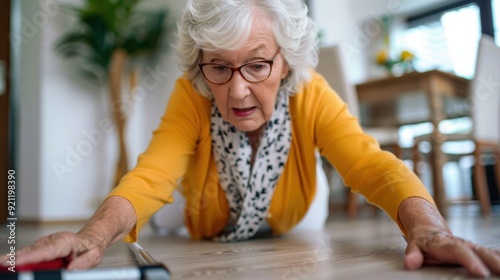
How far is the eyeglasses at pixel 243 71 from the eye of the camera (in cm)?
97

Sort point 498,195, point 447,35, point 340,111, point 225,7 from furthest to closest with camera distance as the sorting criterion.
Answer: point 447,35 < point 498,195 < point 340,111 < point 225,7

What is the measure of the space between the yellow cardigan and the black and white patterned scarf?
2cm

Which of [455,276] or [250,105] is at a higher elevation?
[250,105]

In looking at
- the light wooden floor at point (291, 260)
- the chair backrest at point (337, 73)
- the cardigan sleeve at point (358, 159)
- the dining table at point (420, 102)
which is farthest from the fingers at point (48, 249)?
the dining table at point (420, 102)

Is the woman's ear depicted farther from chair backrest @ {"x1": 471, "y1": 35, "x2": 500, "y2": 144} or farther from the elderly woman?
chair backrest @ {"x1": 471, "y1": 35, "x2": 500, "y2": 144}

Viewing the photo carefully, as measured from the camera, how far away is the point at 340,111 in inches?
43.3

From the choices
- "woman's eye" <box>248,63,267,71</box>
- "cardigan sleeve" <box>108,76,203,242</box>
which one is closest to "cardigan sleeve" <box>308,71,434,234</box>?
"woman's eye" <box>248,63,267,71</box>

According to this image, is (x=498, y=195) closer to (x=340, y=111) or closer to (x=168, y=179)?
(x=340, y=111)

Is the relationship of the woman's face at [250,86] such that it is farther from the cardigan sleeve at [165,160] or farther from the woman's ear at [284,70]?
the cardigan sleeve at [165,160]

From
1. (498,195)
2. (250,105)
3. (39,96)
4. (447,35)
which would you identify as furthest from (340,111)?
(447,35)

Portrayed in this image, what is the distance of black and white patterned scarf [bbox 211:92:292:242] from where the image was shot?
3.85 feet

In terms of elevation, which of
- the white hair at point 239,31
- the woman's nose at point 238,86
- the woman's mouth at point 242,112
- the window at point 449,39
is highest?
the window at point 449,39

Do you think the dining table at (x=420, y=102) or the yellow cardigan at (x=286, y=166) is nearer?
the yellow cardigan at (x=286, y=166)

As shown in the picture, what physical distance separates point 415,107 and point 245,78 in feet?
7.75
